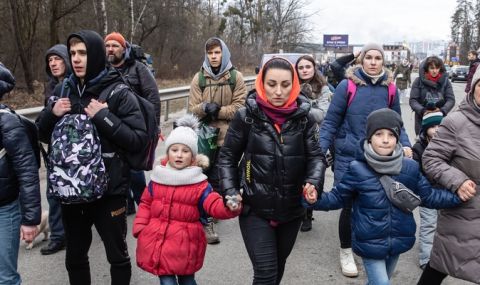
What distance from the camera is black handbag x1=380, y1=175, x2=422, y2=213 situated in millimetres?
2867

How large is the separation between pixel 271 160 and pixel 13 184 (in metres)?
1.59

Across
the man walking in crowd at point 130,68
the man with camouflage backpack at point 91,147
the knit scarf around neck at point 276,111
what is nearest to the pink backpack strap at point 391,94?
the knit scarf around neck at point 276,111

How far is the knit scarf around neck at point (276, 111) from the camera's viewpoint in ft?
9.57

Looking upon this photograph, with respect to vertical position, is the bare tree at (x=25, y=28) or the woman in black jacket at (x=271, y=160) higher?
the bare tree at (x=25, y=28)

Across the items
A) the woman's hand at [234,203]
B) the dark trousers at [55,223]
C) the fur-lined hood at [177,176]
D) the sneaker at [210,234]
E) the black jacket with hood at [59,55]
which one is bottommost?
the sneaker at [210,234]

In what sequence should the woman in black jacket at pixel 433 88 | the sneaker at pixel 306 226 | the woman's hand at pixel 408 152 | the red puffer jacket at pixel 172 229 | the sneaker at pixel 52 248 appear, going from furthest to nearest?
the woman in black jacket at pixel 433 88 < the sneaker at pixel 306 226 < the sneaker at pixel 52 248 < the woman's hand at pixel 408 152 < the red puffer jacket at pixel 172 229

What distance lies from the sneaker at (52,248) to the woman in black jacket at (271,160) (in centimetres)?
240

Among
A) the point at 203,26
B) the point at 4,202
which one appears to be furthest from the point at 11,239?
the point at 203,26

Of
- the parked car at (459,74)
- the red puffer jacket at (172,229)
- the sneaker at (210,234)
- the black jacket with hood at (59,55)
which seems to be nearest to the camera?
the red puffer jacket at (172,229)

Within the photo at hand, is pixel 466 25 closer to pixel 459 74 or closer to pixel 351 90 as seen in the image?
pixel 459 74

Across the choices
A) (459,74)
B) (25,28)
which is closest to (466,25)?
(459,74)

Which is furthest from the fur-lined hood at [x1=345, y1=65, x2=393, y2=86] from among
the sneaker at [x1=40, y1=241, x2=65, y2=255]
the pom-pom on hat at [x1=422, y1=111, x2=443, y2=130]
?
the sneaker at [x1=40, y1=241, x2=65, y2=255]

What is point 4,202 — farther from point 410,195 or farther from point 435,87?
point 435,87

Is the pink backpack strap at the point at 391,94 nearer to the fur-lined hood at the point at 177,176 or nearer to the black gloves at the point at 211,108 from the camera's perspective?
the black gloves at the point at 211,108
